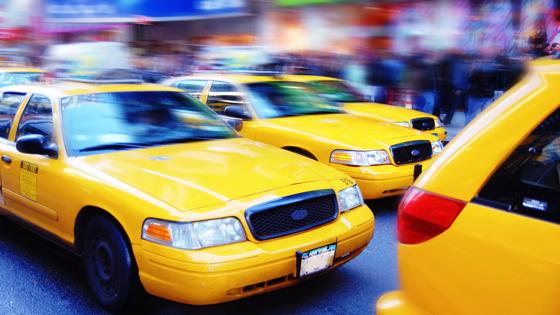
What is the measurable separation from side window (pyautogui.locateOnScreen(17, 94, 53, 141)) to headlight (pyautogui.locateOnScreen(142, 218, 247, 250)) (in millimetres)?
1633

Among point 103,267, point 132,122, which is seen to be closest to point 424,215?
point 103,267

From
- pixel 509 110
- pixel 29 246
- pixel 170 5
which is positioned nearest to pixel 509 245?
pixel 509 110

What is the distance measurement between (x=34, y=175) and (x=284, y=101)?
3.58m

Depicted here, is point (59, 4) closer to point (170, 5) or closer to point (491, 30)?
point (170, 5)

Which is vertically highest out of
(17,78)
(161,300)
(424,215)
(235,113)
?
(424,215)

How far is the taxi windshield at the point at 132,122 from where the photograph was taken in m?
4.31

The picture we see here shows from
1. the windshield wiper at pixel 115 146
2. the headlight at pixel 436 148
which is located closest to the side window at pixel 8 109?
the windshield wiper at pixel 115 146

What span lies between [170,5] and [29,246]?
54.8 ft

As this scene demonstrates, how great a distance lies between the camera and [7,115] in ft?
17.0

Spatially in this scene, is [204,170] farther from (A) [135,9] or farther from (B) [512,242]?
(A) [135,9]

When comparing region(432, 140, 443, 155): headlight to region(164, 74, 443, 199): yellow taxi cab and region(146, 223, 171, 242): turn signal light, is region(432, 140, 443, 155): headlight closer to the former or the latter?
region(164, 74, 443, 199): yellow taxi cab

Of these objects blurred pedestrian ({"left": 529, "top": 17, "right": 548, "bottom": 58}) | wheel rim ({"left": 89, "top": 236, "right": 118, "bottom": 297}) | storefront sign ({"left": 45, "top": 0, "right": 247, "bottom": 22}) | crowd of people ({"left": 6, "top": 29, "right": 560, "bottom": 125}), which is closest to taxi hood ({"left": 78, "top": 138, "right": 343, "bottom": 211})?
wheel rim ({"left": 89, "top": 236, "right": 118, "bottom": 297})

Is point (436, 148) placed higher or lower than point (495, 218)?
lower

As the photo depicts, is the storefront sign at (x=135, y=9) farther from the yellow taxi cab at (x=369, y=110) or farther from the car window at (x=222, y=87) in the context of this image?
the car window at (x=222, y=87)
